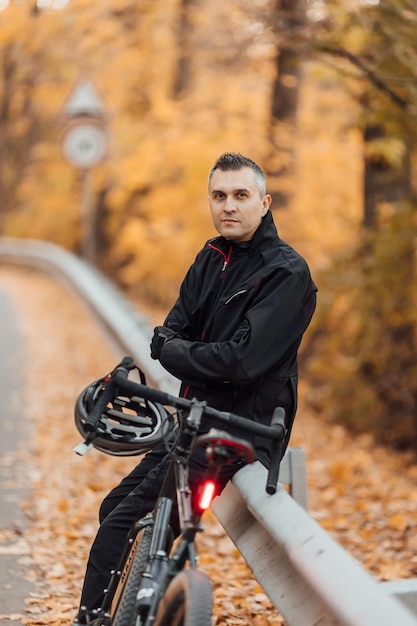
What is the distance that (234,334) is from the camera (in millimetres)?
3605

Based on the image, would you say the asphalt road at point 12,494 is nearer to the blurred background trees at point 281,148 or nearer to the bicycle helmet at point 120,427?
the bicycle helmet at point 120,427

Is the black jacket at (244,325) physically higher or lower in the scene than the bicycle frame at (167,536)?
higher

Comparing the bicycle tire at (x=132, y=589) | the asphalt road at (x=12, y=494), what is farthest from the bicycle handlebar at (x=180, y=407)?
the asphalt road at (x=12, y=494)

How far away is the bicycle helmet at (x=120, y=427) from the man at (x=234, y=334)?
0.17m

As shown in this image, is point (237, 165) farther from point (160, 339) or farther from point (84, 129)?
point (84, 129)

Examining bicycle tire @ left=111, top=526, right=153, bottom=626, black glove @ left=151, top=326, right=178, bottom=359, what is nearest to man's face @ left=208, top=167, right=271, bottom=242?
black glove @ left=151, top=326, right=178, bottom=359

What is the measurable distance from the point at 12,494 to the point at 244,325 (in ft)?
12.6

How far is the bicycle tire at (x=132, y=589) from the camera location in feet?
11.2

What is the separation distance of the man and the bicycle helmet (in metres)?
Answer: 0.17

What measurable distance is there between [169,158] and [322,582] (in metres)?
14.3

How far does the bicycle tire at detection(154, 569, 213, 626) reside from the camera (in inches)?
111

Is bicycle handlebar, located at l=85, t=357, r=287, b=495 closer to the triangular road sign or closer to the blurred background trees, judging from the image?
the blurred background trees

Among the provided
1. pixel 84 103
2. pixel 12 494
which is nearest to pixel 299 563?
pixel 12 494

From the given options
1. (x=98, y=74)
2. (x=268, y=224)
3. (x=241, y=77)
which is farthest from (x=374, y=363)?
(x=98, y=74)
